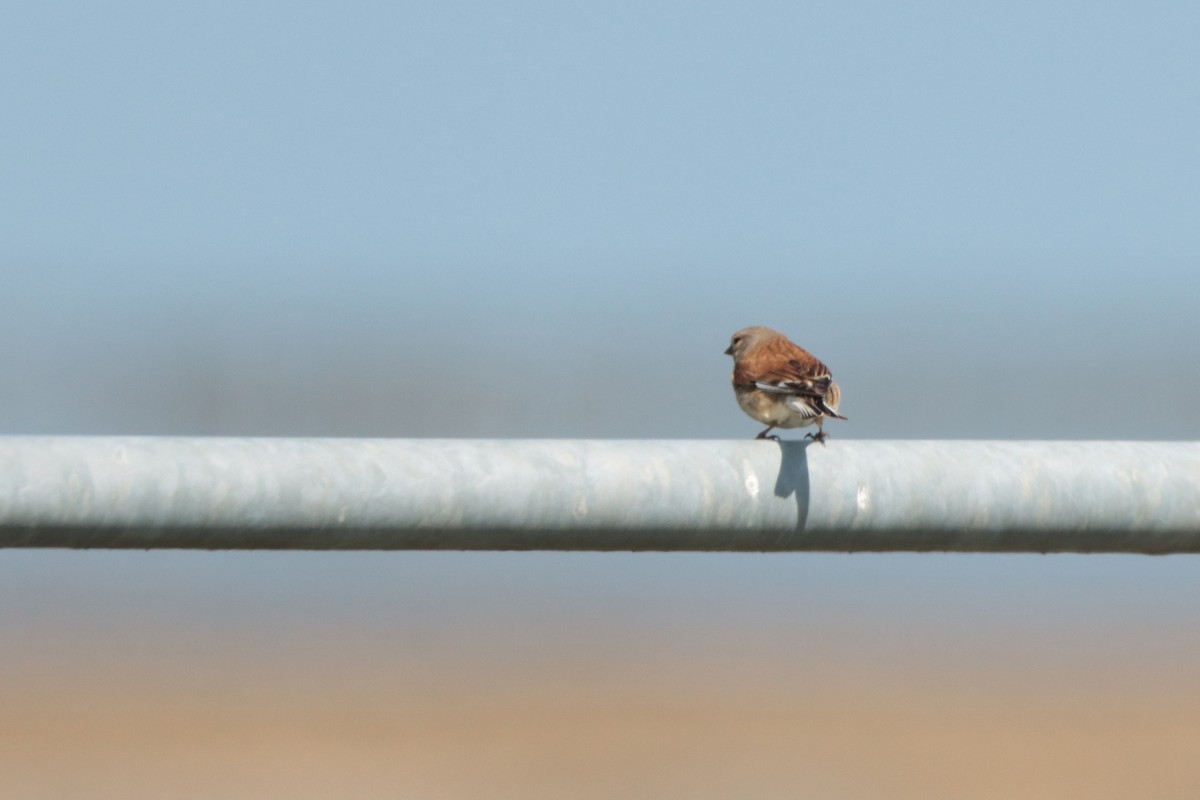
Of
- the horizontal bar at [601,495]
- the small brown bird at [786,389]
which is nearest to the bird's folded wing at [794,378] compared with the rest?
the small brown bird at [786,389]

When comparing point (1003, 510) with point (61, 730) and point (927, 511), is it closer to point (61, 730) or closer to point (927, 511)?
point (927, 511)

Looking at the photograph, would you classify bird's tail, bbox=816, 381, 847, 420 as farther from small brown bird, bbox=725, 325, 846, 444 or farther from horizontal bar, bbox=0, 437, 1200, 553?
horizontal bar, bbox=0, 437, 1200, 553

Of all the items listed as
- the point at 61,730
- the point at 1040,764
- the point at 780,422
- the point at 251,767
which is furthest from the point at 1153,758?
the point at 780,422

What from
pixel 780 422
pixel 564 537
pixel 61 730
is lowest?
pixel 61 730

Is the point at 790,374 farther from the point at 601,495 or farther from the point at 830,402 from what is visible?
the point at 601,495

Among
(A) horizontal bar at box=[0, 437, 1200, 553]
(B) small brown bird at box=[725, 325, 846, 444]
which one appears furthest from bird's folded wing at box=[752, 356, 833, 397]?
(A) horizontal bar at box=[0, 437, 1200, 553]

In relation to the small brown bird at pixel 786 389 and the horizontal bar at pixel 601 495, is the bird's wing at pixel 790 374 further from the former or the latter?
the horizontal bar at pixel 601 495
